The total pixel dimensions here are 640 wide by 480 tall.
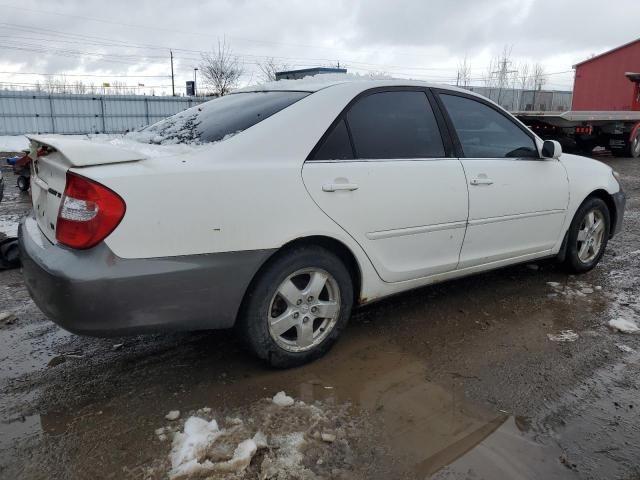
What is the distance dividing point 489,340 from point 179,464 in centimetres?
216

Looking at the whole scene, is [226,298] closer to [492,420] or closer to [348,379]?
[348,379]

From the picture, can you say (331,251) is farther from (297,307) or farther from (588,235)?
(588,235)

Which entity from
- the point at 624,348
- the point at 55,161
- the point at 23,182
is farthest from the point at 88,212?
the point at 23,182

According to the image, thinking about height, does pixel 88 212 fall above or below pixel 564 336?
above

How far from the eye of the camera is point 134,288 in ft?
7.89

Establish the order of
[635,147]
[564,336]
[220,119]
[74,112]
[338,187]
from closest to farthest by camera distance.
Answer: [338,187]
[220,119]
[564,336]
[635,147]
[74,112]

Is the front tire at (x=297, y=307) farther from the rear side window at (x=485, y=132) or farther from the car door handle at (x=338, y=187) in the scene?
the rear side window at (x=485, y=132)

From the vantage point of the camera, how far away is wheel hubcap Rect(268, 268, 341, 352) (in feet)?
9.49

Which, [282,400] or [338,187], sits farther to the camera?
[338,187]

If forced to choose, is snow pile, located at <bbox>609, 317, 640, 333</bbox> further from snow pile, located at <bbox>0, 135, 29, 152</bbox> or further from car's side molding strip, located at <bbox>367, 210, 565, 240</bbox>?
snow pile, located at <bbox>0, 135, 29, 152</bbox>

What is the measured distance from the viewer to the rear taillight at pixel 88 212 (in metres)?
2.36

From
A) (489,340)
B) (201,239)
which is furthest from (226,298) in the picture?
(489,340)

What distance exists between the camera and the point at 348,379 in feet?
9.75

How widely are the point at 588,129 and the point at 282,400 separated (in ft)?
47.8
